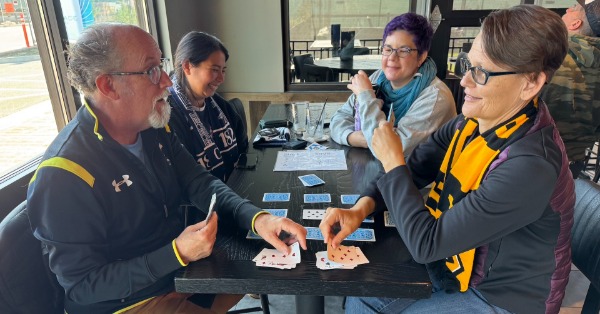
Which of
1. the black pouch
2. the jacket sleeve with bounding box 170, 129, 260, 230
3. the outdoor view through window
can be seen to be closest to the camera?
the jacket sleeve with bounding box 170, 129, 260, 230

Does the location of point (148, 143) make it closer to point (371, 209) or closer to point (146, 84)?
point (146, 84)

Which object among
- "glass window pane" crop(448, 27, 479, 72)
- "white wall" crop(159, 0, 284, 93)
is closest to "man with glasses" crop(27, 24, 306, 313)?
"white wall" crop(159, 0, 284, 93)

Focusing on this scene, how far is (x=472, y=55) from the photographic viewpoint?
3.24ft

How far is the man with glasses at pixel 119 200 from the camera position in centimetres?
97

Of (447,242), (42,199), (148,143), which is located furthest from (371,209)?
(42,199)

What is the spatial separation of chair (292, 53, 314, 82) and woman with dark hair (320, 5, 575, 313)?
3.06 metres

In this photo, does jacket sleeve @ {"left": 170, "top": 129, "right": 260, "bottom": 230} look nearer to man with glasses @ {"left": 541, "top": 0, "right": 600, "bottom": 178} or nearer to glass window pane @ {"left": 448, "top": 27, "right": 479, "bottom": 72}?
man with glasses @ {"left": 541, "top": 0, "right": 600, "bottom": 178}

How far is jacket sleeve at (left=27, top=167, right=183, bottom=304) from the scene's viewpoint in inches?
37.3

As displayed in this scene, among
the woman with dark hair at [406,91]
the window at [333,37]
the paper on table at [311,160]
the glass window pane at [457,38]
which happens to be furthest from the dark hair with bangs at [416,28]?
the glass window pane at [457,38]

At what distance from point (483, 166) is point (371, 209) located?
14.8 inches

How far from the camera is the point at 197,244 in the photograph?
1016 millimetres

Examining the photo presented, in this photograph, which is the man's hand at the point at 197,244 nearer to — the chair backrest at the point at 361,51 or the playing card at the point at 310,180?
the playing card at the point at 310,180

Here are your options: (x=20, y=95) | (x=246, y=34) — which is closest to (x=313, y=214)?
(x=20, y=95)

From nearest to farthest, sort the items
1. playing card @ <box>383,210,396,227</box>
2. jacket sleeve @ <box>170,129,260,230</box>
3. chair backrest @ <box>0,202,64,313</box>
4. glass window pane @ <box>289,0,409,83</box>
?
chair backrest @ <box>0,202,64,313</box> < playing card @ <box>383,210,396,227</box> < jacket sleeve @ <box>170,129,260,230</box> < glass window pane @ <box>289,0,409,83</box>
